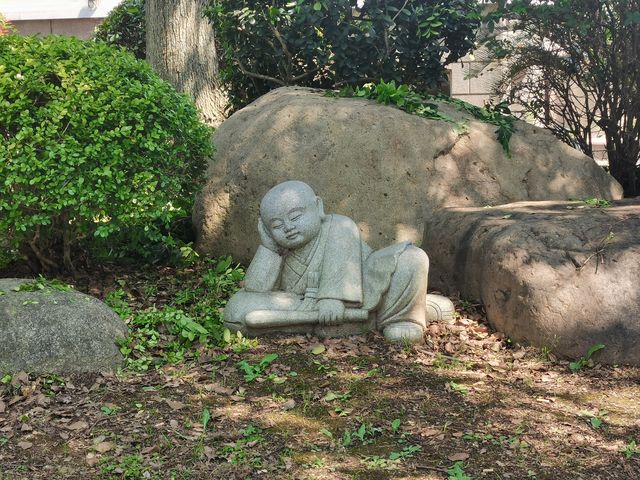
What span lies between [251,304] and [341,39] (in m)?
4.29

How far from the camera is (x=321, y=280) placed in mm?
6465

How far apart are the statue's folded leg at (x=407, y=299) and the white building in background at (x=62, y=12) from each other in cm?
1607

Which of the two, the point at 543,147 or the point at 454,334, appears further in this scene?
the point at 543,147

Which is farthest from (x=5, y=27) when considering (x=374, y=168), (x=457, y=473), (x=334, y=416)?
(x=457, y=473)

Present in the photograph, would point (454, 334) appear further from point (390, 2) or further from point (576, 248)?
point (390, 2)

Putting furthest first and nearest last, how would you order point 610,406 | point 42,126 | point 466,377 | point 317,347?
point 42,126, point 317,347, point 466,377, point 610,406

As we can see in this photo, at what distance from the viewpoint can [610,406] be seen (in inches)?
215

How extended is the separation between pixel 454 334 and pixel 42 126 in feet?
12.5

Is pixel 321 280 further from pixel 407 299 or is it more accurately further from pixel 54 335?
pixel 54 335

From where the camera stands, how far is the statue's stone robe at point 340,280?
6.44m

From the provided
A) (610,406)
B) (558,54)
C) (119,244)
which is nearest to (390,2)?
(558,54)

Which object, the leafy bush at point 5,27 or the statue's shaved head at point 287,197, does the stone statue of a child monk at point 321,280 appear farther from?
the leafy bush at point 5,27

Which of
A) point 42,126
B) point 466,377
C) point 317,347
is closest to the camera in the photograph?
A: point 466,377

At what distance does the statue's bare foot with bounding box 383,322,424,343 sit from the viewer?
6.46 meters
